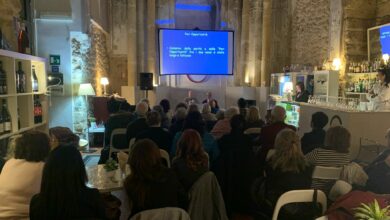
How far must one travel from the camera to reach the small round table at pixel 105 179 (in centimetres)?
255

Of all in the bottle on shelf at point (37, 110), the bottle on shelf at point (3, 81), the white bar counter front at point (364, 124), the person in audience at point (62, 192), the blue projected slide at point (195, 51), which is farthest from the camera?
the blue projected slide at point (195, 51)

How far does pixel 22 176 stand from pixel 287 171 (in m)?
2.09

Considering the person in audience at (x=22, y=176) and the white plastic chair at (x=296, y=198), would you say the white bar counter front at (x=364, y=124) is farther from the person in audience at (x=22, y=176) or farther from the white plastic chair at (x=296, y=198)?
the person in audience at (x=22, y=176)

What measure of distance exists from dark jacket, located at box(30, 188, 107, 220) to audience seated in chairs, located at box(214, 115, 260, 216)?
5.41 feet

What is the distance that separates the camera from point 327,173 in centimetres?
285

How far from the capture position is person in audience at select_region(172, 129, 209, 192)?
276 centimetres

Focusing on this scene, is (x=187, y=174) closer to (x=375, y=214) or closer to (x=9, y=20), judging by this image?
(x=375, y=214)

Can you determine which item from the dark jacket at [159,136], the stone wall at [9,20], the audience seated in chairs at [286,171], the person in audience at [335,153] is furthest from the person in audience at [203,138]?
the stone wall at [9,20]

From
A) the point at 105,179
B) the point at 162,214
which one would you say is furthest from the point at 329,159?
the point at 105,179

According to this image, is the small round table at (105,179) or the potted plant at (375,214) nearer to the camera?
the potted plant at (375,214)

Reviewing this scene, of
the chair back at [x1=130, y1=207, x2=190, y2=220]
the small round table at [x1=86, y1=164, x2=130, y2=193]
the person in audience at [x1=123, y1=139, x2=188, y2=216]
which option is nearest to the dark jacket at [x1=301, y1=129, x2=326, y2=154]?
the person in audience at [x1=123, y1=139, x2=188, y2=216]

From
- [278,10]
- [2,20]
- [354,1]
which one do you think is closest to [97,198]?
[2,20]

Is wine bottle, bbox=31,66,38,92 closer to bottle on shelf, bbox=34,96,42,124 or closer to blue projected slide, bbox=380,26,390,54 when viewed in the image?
bottle on shelf, bbox=34,96,42,124

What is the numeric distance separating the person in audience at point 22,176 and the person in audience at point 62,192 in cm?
39
